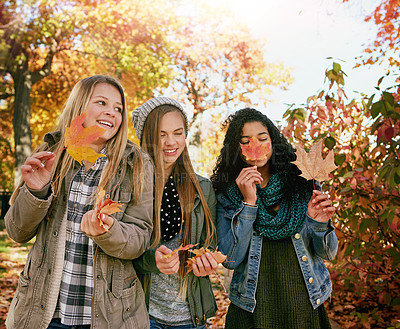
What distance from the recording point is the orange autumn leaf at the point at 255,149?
1758mm

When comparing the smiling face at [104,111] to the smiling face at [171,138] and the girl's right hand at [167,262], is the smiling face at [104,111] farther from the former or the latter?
the girl's right hand at [167,262]

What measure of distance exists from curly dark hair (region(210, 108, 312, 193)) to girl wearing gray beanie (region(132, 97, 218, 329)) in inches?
5.9

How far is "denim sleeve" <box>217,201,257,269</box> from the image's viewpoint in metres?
1.71

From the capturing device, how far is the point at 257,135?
1.88m

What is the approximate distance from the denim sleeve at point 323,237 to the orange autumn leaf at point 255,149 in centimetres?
38

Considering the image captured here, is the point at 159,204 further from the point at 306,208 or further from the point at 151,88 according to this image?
the point at 151,88

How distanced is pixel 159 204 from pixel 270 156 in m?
0.65

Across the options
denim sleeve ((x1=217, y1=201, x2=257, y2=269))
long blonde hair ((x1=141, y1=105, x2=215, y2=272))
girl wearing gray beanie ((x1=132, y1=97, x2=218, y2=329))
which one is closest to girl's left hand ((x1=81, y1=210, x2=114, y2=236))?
girl wearing gray beanie ((x1=132, y1=97, x2=218, y2=329))

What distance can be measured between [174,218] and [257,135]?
0.63 m

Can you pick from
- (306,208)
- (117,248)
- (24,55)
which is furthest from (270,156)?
(24,55)

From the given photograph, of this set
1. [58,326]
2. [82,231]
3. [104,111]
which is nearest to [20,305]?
[58,326]

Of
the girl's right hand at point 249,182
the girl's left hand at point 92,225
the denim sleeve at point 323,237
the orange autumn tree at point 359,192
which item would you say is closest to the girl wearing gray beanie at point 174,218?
the girl's right hand at point 249,182

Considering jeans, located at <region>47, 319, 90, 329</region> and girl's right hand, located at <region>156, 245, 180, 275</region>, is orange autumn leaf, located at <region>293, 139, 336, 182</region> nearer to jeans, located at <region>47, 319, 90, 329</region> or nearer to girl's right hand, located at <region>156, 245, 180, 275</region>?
girl's right hand, located at <region>156, 245, 180, 275</region>

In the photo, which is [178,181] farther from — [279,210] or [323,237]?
[323,237]
